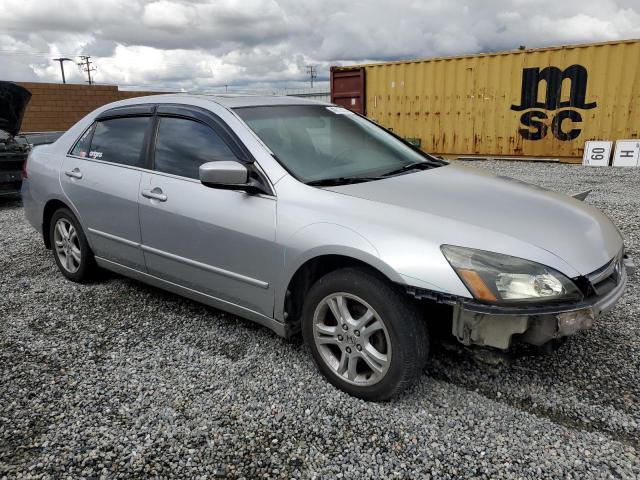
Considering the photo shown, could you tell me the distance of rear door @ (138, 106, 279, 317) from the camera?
2744mm

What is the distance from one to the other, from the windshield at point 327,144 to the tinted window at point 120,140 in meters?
0.91

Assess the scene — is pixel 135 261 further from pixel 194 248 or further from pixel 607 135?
pixel 607 135

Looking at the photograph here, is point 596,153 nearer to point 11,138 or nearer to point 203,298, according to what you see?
point 203,298

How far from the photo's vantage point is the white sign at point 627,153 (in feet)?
34.5

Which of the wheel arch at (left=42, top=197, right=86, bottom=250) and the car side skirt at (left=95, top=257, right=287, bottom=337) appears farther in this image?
the wheel arch at (left=42, top=197, right=86, bottom=250)

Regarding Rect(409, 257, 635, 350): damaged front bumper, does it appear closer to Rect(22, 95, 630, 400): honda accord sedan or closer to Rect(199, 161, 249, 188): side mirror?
Rect(22, 95, 630, 400): honda accord sedan

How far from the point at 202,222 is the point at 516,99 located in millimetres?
10815

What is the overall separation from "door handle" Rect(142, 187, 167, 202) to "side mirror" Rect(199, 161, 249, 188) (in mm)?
648

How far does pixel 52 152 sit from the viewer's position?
427 centimetres

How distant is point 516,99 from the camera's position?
11727 millimetres

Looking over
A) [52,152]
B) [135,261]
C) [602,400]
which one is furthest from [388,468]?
[52,152]

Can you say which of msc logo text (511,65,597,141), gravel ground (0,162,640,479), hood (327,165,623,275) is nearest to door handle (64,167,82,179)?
gravel ground (0,162,640,479)

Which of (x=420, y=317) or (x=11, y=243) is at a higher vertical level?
(x=420, y=317)

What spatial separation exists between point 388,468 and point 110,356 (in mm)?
1895
